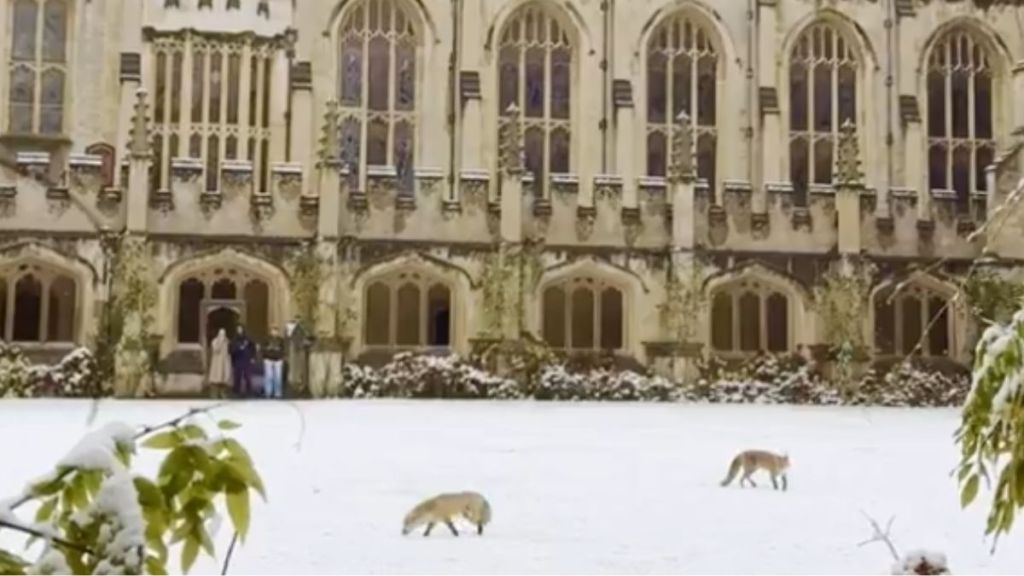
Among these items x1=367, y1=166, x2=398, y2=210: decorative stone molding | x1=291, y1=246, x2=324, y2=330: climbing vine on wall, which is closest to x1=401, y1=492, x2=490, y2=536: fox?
x1=291, y1=246, x2=324, y2=330: climbing vine on wall

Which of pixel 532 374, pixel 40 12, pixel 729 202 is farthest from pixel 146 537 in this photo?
pixel 40 12

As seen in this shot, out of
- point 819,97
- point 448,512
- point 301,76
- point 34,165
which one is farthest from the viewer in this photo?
point 819,97

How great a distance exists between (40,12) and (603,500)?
68.0ft

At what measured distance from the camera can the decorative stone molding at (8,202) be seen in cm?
1970

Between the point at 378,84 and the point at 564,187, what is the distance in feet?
20.1

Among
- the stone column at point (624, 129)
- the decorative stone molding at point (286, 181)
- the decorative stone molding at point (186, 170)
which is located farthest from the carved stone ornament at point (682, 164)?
the decorative stone molding at point (186, 170)

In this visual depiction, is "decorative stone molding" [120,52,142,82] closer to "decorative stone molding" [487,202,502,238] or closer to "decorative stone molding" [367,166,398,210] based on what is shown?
"decorative stone molding" [367,166,398,210]

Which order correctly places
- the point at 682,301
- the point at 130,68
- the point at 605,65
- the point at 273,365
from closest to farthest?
the point at 273,365, the point at 682,301, the point at 130,68, the point at 605,65

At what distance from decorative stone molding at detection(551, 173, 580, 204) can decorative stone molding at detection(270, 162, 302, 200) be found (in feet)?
13.3

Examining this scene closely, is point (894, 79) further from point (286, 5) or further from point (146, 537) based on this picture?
point (146, 537)

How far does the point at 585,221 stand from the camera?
2114 centimetres

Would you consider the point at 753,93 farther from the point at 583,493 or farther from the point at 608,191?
the point at 583,493

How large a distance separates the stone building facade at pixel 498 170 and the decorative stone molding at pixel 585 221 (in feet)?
0.11

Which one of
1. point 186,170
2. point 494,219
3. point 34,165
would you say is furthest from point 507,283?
point 34,165
